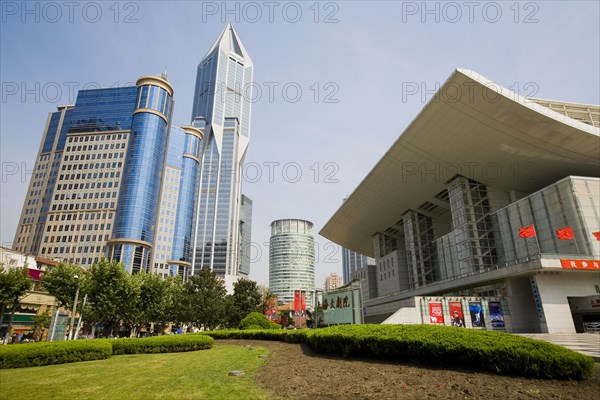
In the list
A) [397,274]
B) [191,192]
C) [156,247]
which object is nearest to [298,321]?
[397,274]

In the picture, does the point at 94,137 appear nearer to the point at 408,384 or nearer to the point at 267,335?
the point at 267,335

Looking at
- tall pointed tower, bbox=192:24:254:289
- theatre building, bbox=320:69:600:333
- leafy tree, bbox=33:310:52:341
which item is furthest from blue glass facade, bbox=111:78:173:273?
theatre building, bbox=320:69:600:333

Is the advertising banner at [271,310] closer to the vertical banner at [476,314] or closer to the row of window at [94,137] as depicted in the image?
the vertical banner at [476,314]

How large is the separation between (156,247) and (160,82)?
4972 centimetres

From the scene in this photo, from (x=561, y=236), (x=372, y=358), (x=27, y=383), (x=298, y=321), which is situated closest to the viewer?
(x=27, y=383)

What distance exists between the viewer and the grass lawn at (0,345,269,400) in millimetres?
7902

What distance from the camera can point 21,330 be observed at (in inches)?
1670

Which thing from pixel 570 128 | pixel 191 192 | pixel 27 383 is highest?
pixel 191 192

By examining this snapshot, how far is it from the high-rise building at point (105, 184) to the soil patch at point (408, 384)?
87.5 m

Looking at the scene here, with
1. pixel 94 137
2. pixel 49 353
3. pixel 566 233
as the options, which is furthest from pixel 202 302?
pixel 94 137

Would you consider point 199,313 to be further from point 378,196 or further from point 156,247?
point 156,247

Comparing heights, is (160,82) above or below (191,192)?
above

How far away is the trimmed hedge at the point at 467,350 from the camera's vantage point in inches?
293

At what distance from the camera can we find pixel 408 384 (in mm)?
7695
